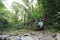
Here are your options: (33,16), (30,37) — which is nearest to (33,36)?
(30,37)

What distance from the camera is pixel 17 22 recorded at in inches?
331

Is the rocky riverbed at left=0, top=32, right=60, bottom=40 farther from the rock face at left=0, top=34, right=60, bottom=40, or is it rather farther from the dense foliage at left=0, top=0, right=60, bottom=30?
the dense foliage at left=0, top=0, right=60, bottom=30

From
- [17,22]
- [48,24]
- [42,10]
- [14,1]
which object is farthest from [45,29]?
[14,1]

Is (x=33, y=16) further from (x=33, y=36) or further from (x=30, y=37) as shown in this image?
(x=30, y=37)

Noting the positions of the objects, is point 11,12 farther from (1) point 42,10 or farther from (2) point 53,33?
(2) point 53,33

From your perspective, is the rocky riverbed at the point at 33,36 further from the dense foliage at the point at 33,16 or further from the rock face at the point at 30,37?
the dense foliage at the point at 33,16

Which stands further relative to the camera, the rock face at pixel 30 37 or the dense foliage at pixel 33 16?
the dense foliage at pixel 33 16

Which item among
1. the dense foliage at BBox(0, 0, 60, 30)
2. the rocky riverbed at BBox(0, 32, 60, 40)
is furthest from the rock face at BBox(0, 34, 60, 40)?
the dense foliage at BBox(0, 0, 60, 30)

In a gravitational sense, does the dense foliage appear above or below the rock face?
above

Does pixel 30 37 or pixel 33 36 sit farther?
pixel 33 36

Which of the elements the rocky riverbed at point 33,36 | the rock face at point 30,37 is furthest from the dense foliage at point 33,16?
the rock face at point 30,37

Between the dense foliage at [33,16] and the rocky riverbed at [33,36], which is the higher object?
the dense foliage at [33,16]

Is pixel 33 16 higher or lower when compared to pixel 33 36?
higher

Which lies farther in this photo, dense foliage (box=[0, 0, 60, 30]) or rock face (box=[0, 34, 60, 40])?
dense foliage (box=[0, 0, 60, 30])
